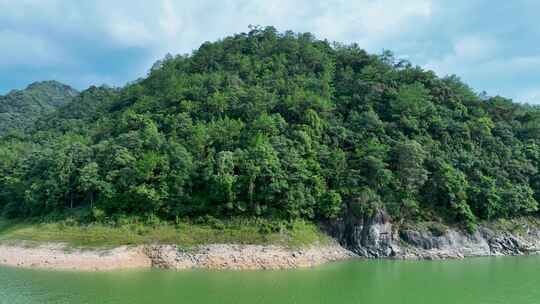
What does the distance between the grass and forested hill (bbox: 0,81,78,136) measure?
6038 centimetres

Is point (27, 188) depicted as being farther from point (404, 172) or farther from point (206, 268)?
point (404, 172)

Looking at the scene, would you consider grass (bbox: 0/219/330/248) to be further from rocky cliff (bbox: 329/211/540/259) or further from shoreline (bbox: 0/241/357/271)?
rocky cliff (bbox: 329/211/540/259)

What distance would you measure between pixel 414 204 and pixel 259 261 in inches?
744

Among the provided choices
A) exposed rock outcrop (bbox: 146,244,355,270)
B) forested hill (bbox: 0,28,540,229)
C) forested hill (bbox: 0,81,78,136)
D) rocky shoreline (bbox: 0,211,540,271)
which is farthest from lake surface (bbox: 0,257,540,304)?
forested hill (bbox: 0,81,78,136)

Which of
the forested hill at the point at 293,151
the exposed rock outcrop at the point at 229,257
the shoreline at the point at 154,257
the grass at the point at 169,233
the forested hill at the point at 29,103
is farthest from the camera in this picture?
the forested hill at the point at 29,103

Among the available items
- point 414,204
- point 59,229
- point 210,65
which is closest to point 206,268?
point 59,229

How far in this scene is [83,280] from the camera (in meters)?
25.7

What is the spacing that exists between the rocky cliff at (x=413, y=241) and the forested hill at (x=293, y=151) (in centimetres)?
138

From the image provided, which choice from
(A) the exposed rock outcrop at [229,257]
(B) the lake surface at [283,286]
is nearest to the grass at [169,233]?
(A) the exposed rock outcrop at [229,257]

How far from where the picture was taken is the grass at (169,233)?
3391cm

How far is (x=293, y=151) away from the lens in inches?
1674

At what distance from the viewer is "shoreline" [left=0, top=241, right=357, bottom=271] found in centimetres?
3080

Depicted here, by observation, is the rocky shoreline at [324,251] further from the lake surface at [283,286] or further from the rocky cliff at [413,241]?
the lake surface at [283,286]

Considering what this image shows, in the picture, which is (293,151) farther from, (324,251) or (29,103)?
(29,103)
